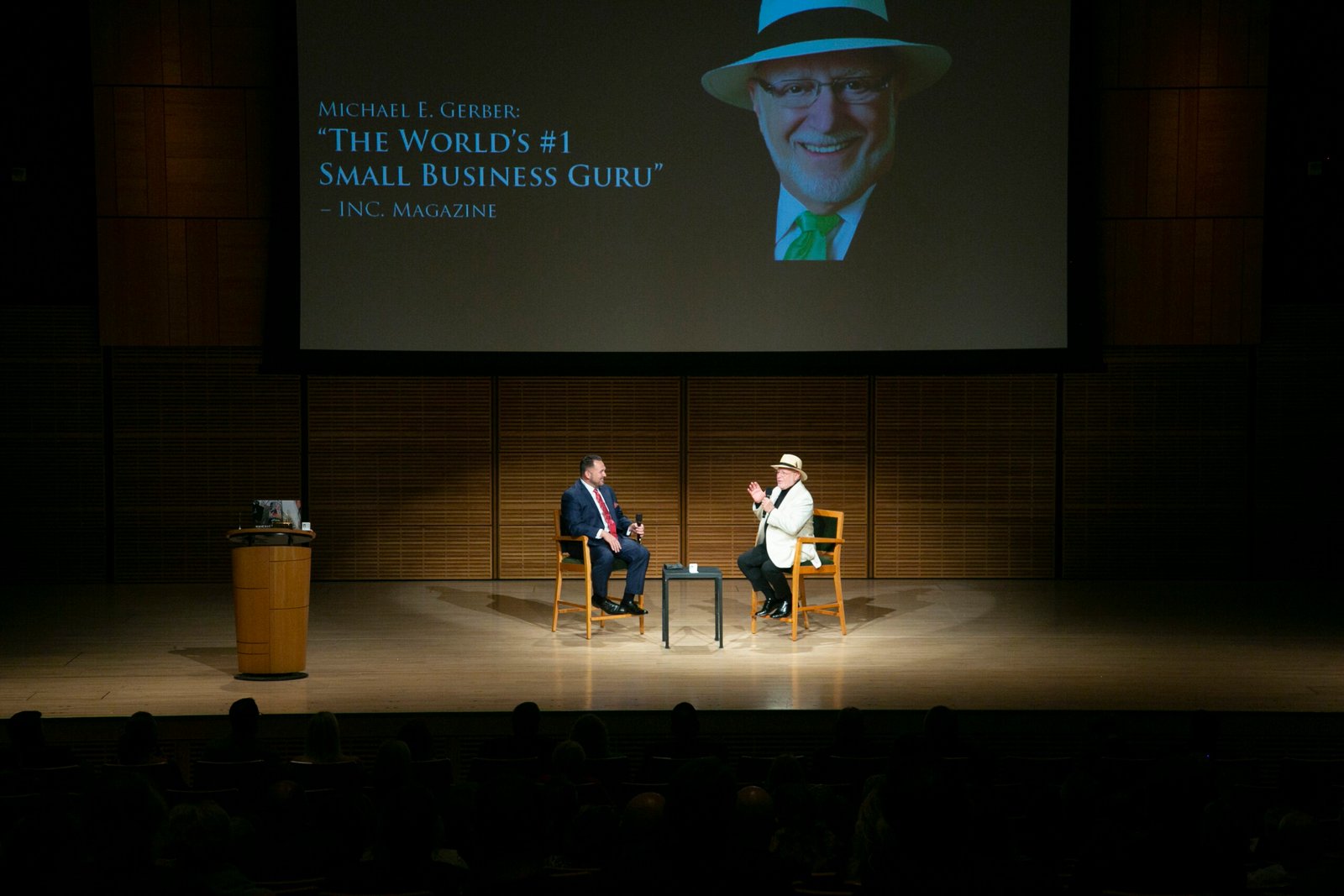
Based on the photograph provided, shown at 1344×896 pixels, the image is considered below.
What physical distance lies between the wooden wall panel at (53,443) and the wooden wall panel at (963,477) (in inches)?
224

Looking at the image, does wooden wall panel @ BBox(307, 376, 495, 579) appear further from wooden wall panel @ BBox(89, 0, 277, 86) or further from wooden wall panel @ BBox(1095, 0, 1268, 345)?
wooden wall panel @ BBox(1095, 0, 1268, 345)

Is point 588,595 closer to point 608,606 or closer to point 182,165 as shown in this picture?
point 608,606

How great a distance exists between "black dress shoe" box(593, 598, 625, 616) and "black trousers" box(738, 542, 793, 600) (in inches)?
29.8

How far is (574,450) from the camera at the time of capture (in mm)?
9453

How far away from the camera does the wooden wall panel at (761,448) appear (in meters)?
9.48

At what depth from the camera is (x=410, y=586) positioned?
912 cm

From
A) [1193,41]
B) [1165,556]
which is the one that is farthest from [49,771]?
[1193,41]

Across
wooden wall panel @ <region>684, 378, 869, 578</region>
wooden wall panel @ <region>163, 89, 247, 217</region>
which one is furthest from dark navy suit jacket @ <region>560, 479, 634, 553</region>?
wooden wall panel @ <region>163, 89, 247, 217</region>

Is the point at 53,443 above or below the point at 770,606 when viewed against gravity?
above

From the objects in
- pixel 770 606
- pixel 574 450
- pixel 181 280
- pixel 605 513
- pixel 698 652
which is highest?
pixel 181 280

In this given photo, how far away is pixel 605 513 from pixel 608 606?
1.91 feet

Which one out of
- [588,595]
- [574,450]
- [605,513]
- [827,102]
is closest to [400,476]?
[574,450]

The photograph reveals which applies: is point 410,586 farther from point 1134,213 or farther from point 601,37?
point 1134,213

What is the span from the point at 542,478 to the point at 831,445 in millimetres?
2146
